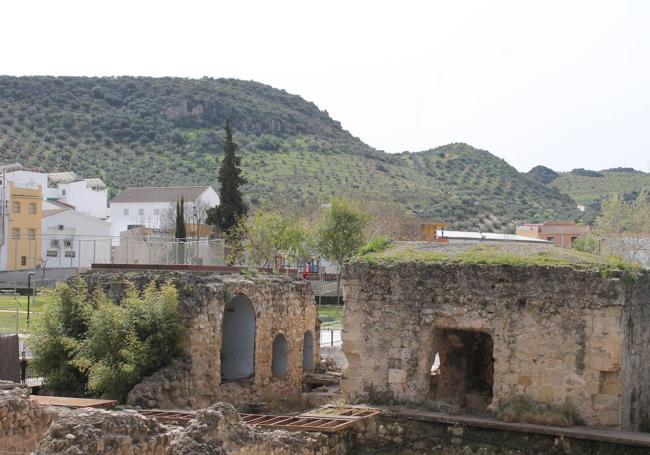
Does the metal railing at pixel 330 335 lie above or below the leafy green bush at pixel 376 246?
below

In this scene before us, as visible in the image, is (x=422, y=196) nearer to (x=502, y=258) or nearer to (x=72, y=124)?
(x=72, y=124)

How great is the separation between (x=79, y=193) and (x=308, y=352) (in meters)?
54.8

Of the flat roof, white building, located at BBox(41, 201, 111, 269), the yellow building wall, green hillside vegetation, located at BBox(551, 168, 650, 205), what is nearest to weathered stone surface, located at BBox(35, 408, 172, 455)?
white building, located at BBox(41, 201, 111, 269)

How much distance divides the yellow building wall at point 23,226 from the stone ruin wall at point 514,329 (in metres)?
38.8

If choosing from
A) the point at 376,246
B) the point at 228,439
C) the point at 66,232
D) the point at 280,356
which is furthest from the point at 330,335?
the point at 66,232

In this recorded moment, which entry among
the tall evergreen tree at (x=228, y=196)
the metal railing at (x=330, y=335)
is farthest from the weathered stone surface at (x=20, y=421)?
the tall evergreen tree at (x=228, y=196)

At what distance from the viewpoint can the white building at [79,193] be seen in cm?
7369

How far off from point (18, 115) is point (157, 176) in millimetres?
17547

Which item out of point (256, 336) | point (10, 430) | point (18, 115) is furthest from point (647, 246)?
point (18, 115)

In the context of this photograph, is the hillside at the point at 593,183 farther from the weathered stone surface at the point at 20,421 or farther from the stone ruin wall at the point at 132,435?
the weathered stone surface at the point at 20,421

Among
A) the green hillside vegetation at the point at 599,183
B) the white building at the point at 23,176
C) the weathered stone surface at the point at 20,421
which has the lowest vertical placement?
the weathered stone surface at the point at 20,421

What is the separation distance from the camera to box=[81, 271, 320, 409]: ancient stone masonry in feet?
62.9

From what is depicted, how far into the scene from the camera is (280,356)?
2309 centimetres

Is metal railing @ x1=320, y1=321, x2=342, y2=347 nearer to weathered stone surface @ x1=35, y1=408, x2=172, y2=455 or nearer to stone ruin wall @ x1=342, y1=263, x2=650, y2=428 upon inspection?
stone ruin wall @ x1=342, y1=263, x2=650, y2=428
